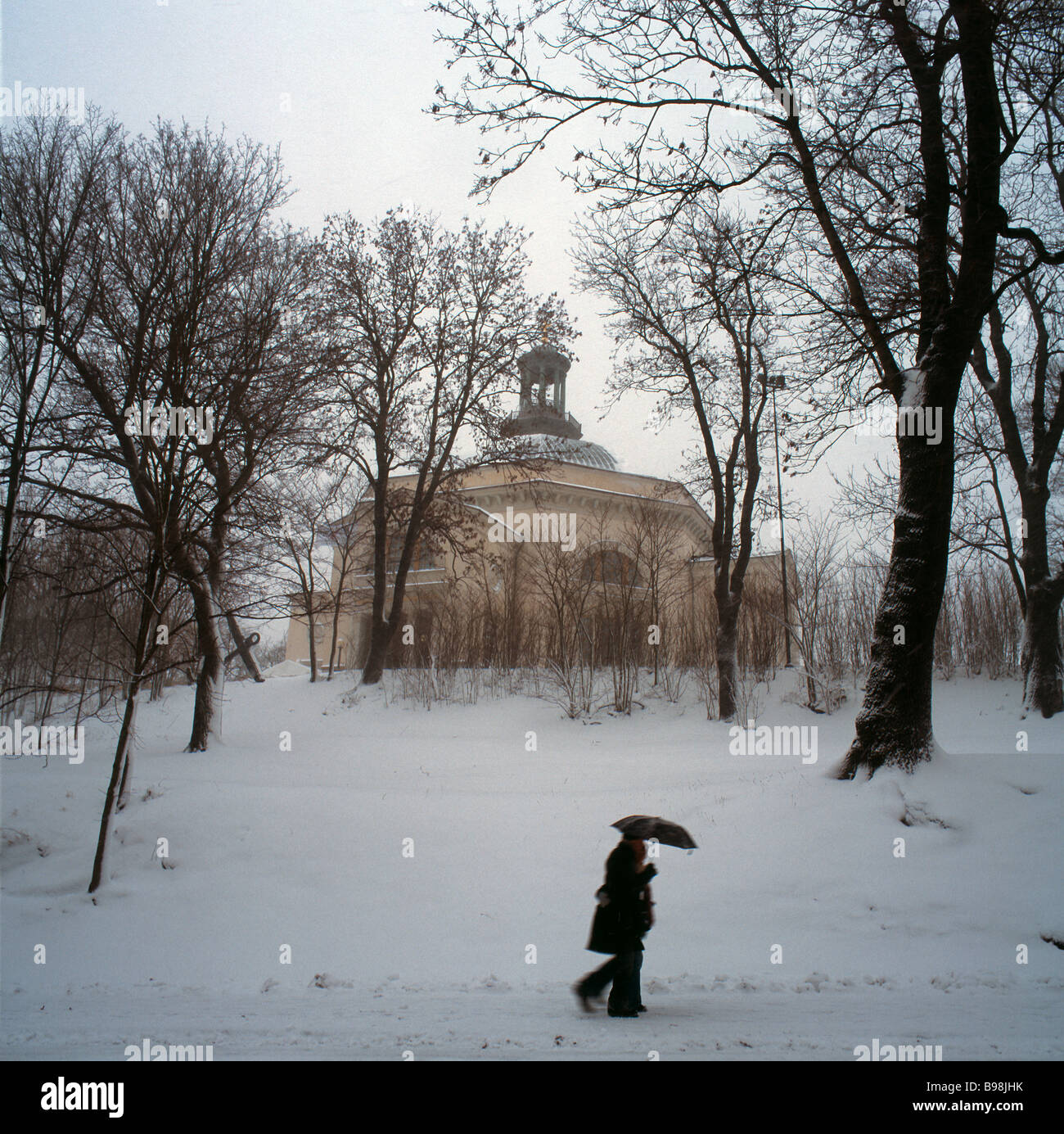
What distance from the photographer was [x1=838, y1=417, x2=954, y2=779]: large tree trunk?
6.86 m

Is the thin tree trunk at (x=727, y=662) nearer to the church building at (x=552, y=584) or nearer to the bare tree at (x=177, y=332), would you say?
the church building at (x=552, y=584)

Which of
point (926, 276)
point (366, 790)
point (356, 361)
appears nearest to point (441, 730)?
point (366, 790)

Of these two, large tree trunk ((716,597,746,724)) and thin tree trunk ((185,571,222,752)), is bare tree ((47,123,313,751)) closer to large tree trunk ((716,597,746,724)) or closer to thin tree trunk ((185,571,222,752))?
thin tree trunk ((185,571,222,752))

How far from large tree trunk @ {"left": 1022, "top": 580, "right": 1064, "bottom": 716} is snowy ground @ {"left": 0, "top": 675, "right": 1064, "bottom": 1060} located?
10.3 ft

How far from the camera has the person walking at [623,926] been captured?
4207 mm

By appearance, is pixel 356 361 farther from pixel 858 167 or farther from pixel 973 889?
pixel 973 889

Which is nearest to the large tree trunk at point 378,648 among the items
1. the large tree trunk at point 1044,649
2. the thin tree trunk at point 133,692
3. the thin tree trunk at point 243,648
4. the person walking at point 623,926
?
the thin tree trunk at point 243,648

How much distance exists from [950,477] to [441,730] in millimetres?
9687

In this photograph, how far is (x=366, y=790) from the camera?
9.55 metres

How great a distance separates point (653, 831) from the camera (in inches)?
178

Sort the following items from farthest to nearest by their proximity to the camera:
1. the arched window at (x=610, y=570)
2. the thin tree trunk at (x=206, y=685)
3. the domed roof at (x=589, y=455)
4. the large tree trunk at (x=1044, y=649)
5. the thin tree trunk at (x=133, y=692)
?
the domed roof at (x=589, y=455)
the arched window at (x=610, y=570)
the large tree trunk at (x=1044, y=649)
the thin tree trunk at (x=206, y=685)
the thin tree trunk at (x=133, y=692)

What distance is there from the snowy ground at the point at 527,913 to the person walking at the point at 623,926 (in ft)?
0.54

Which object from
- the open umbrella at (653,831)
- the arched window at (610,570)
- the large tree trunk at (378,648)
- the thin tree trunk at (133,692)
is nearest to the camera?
the open umbrella at (653,831)
